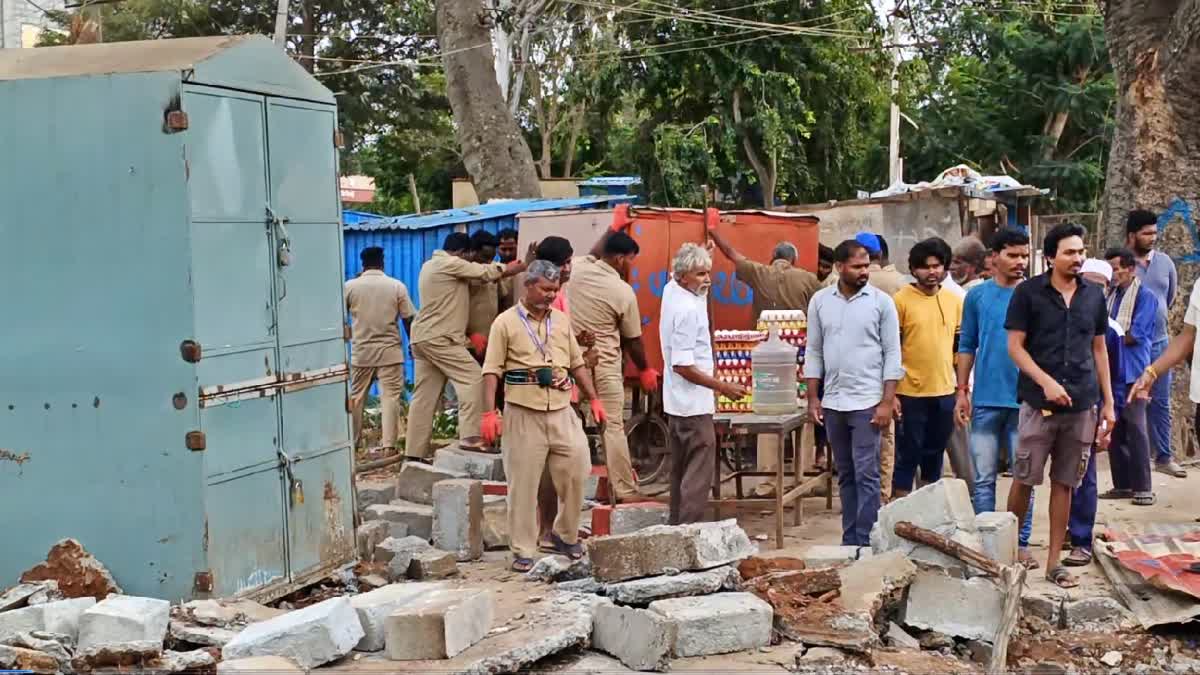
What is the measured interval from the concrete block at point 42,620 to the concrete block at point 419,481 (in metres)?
3.43

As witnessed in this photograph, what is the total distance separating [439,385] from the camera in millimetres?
10781

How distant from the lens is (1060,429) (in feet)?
22.1

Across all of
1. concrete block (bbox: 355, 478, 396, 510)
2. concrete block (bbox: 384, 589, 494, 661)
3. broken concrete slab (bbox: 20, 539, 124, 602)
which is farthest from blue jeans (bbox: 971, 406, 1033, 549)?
broken concrete slab (bbox: 20, 539, 124, 602)

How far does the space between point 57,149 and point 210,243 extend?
34.6 inches

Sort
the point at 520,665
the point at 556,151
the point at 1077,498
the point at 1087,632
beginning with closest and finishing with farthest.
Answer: the point at 520,665, the point at 1087,632, the point at 1077,498, the point at 556,151

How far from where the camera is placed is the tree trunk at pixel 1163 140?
10.6m

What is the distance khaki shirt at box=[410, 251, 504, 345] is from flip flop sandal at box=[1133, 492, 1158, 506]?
5134 mm

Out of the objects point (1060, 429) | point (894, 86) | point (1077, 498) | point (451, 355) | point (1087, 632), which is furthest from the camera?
point (894, 86)

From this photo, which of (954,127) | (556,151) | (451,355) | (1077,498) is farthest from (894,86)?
(1077,498)

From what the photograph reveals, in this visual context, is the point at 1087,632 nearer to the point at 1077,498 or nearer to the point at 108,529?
the point at 1077,498

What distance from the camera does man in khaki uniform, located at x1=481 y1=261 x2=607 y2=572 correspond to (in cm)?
735

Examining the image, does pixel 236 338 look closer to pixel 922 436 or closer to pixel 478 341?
pixel 922 436

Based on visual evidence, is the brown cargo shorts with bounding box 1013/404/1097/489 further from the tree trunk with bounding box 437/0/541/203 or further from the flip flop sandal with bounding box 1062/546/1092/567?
the tree trunk with bounding box 437/0/541/203

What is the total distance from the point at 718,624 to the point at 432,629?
1.28m
